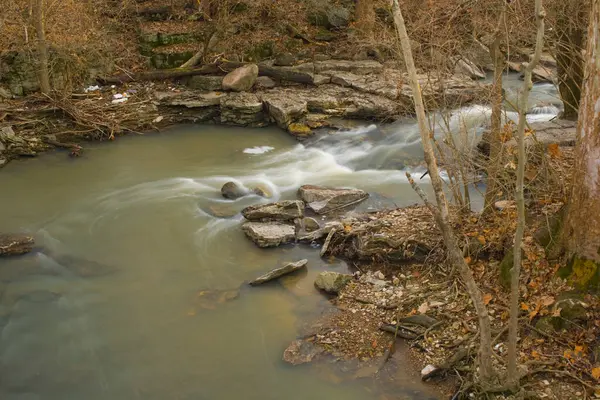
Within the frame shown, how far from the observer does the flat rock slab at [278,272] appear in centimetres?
862

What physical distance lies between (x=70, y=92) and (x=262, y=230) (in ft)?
25.8

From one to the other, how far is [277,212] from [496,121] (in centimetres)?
396

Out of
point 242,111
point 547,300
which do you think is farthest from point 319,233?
point 242,111

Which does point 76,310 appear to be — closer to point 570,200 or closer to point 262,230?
point 262,230

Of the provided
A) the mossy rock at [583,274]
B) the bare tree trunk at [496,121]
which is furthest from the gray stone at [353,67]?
the mossy rock at [583,274]

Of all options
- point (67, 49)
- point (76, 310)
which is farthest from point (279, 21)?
point (76, 310)

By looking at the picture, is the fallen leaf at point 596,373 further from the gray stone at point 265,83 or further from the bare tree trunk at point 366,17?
the bare tree trunk at point 366,17

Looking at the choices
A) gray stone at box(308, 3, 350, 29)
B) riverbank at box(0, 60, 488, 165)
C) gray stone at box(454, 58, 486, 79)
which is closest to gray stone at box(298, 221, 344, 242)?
gray stone at box(454, 58, 486, 79)

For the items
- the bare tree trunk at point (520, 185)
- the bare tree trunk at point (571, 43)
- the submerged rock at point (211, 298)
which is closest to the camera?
the bare tree trunk at point (520, 185)

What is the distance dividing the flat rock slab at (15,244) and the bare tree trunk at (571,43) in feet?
28.3

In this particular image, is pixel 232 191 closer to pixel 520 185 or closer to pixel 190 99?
pixel 190 99

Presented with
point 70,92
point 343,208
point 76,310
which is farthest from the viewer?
point 70,92

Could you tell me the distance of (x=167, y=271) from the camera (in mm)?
9148

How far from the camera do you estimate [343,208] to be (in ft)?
35.9
